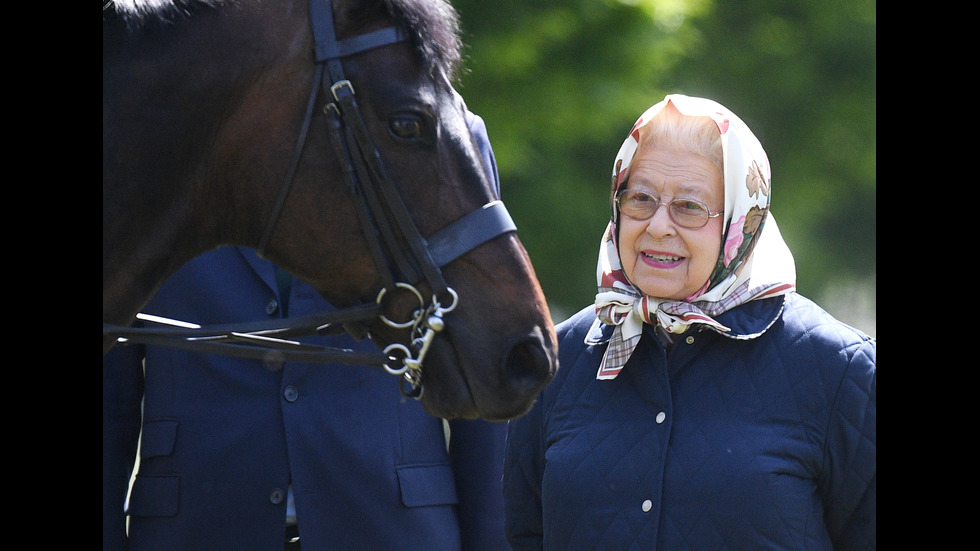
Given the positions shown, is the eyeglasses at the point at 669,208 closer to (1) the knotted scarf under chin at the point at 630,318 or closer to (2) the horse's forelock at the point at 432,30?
(1) the knotted scarf under chin at the point at 630,318

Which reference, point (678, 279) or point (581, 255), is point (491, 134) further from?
point (678, 279)

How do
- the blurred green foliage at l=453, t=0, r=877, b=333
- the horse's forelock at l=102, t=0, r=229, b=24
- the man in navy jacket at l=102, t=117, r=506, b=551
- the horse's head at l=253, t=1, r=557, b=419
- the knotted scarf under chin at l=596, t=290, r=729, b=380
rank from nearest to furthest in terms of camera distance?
the horse's forelock at l=102, t=0, r=229, b=24 < the horse's head at l=253, t=1, r=557, b=419 < the knotted scarf under chin at l=596, t=290, r=729, b=380 < the man in navy jacket at l=102, t=117, r=506, b=551 < the blurred green foliage at l=453, t=0, r=877, b=333

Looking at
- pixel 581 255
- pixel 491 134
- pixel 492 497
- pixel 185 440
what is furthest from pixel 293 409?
pixel 581 255

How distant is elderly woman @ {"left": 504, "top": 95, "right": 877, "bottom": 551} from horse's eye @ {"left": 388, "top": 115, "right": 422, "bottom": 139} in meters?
0.63

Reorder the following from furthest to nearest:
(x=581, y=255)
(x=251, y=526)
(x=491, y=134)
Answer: (x=581, y=255), (x=491, y=134), (x=251, y=526)

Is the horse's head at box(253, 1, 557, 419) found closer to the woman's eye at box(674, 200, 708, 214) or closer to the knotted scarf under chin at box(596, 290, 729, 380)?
the knotted scarf under chin at box(596, 290, 729, 380)

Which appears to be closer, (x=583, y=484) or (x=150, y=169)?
(x=150, y=169)

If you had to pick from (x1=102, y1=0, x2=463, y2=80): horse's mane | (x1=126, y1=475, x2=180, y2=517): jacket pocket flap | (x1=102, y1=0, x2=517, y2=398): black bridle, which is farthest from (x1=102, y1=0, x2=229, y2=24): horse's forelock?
(x1=126, y1=475, x2=180, y2=517): jacket pocket flap

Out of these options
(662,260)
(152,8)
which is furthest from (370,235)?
(662,260)

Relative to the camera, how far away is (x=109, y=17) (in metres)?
2.32

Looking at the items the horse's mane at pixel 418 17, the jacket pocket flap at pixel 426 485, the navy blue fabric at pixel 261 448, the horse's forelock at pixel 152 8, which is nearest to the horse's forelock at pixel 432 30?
the horse's mane at pixel 418 17

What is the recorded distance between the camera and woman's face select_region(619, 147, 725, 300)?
8.86 ft

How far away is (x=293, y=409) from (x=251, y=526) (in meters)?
0.30

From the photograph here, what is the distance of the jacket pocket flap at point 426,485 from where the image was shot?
2902 mm
